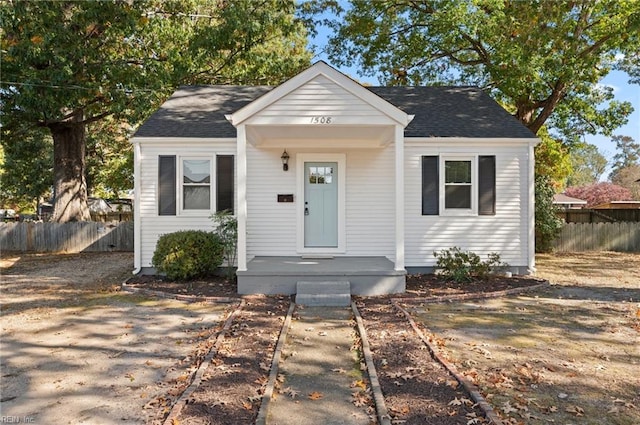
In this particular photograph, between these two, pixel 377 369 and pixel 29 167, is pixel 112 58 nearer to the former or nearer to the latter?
pixel 377 369

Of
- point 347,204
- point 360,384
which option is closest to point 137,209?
point 347,204

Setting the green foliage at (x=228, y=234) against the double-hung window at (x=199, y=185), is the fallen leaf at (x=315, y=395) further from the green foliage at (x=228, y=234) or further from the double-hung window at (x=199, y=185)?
the double-hung window at (x=199, y=185)

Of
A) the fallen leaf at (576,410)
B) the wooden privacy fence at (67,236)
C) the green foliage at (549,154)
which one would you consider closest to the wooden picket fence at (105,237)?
the wooden privacy fence at (67,236)

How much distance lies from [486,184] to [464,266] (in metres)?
2.19

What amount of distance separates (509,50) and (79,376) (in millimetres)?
14088

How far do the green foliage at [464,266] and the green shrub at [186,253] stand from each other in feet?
16.2

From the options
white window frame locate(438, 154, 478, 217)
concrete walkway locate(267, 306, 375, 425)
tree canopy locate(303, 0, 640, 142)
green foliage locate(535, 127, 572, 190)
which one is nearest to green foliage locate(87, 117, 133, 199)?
tree canopy locate(303, 0, 640, 142)

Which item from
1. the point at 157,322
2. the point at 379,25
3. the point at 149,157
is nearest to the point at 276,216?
the point at 149,157

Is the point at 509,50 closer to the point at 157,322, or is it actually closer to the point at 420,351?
the point at 420,351

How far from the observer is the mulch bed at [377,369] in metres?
Result: 3.49

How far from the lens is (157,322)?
6441 millimetres

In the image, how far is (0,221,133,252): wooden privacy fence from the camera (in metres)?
15.8

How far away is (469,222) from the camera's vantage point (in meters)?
10.2

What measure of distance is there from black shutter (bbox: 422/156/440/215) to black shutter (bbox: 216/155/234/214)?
4.54 metres
